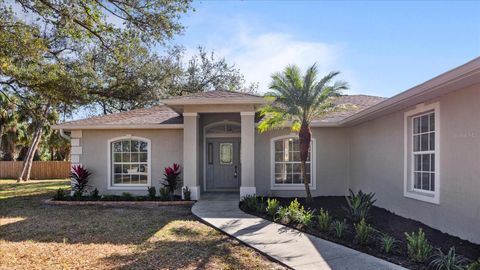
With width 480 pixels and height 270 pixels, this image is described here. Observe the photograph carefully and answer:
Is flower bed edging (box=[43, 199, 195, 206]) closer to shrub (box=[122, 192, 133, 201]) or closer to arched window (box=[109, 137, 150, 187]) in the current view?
shrub (box=[122, 192, 133, 201])

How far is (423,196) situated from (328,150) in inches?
205

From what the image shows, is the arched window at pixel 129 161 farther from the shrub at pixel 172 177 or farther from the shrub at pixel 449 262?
the shrub at pixel 449 262

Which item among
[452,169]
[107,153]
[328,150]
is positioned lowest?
[452,169]

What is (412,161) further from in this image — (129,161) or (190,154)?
(129,161)

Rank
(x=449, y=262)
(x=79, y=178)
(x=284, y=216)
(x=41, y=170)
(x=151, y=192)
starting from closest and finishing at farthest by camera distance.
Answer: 1. (x=449, y=262)
2. (x=284, y=216)
3. (x=151, y=192)
4. (x=79, y=178)
5. (x=41, y=170)

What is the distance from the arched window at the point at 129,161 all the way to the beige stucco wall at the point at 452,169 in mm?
8355

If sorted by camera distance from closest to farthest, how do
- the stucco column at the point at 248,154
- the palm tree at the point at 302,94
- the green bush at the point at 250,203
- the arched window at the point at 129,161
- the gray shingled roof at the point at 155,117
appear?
1. the green bush at the point at 250,203
2. the palm tree at the point at 302,94
3. the stucco column at the point at 248,154
4. the gray shingled roof at the point at 155,117
5. the arched window at the point at 129,161

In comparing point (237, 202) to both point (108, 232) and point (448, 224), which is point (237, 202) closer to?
point (108, 232)

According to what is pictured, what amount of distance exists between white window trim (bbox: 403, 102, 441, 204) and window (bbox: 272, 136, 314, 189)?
4.50 meters

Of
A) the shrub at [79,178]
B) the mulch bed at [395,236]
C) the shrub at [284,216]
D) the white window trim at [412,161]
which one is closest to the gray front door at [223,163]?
the mulch bed at [395,236]

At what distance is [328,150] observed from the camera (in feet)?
42.2

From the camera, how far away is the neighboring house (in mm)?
6566

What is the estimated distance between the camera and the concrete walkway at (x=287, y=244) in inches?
219

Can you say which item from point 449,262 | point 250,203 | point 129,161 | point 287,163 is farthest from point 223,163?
point 449,262
